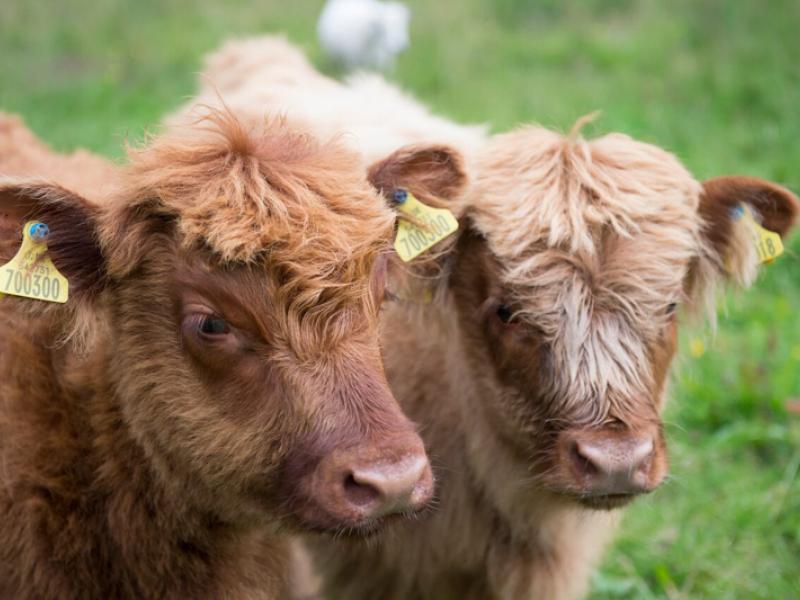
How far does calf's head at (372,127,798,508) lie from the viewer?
3734mm

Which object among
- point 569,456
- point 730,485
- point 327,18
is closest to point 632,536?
point 730,485

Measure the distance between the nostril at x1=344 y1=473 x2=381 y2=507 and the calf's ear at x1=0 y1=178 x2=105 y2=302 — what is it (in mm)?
1037

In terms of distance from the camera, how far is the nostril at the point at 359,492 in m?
2.97

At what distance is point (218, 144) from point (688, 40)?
8989 millimetres

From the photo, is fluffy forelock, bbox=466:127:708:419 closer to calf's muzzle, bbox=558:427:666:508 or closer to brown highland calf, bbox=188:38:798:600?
brown highland calf, bbox=188:38:798:600

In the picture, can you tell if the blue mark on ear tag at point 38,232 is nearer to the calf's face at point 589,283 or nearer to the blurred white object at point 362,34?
the calf's face at point 589,283

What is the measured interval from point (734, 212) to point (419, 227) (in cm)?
126

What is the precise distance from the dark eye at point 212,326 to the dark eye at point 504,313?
46.6 inches

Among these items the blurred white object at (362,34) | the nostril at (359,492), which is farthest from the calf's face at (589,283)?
the blurred white object at (362,34)

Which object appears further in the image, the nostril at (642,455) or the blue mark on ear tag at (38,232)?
the nostril at (642,455)

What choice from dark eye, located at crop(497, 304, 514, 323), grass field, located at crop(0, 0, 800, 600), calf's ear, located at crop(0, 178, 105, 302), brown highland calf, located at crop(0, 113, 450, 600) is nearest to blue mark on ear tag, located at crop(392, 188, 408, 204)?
brown highland calf, located at crop(0, 113, 450, 600)

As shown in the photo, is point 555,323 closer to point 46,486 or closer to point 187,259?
point 187,259

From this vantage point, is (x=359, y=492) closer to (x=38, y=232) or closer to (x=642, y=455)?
(x=642, y=455)

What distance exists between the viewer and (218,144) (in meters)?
3.33
